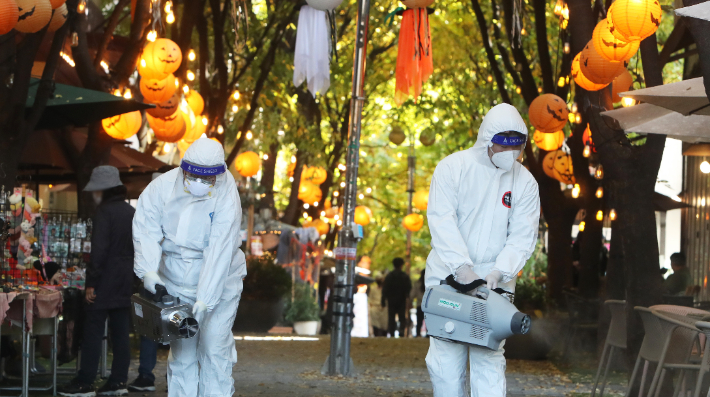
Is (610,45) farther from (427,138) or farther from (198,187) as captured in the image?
(427,138)

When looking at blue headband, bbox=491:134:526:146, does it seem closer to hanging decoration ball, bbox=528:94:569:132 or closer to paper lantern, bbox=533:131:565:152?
hanging decoration ball, bbox=528:94:569:132

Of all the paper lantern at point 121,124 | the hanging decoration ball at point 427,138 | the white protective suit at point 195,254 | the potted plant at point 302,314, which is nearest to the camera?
the white protective suit at point 195,254

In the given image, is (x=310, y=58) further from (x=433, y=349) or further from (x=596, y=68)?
(x=433, y=349)

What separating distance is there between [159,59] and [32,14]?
349 centimetres

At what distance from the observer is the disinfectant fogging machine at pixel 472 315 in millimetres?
5203

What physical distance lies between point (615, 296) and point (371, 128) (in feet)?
73.2

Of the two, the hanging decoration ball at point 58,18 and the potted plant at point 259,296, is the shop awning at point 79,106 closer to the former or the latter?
the hanging decoration ball at point 58,18

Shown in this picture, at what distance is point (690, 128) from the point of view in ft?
27.7

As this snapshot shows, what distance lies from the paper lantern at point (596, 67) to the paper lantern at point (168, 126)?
18.8 feet

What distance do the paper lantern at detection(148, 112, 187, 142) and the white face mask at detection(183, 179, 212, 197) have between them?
6.35 metres

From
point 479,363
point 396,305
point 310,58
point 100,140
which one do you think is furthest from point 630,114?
point 396,305

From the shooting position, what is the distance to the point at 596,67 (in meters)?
8.98

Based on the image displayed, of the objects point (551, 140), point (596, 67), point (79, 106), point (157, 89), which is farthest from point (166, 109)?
point (596, 67)

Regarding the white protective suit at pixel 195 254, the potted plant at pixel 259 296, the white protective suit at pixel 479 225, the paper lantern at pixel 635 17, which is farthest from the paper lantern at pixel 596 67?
the potted plant at pixel 259 296
